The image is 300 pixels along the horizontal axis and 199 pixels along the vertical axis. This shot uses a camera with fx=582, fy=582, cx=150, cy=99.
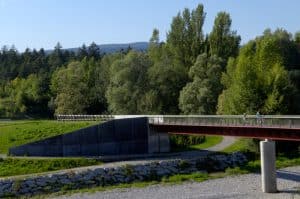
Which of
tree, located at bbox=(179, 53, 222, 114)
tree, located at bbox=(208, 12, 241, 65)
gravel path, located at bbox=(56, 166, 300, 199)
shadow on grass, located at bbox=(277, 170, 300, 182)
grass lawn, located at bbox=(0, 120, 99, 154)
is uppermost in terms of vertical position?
tree, located at bbox=(208, 12, 241, 65)

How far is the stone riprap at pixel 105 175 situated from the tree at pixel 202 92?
24261mm

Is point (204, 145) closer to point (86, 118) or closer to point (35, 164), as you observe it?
point (86, 118)

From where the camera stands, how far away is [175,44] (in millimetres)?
98562

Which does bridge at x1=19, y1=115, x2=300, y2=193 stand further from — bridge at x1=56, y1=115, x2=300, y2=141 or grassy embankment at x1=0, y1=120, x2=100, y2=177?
grassy embankment at x1=0, y1=120, x2=100, y2=177

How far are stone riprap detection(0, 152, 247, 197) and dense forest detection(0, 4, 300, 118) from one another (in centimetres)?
1229

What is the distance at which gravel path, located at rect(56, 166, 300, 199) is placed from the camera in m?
39.4

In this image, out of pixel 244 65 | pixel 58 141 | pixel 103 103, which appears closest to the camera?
pixel 58 141

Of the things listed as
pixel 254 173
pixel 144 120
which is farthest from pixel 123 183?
pixel 144 120

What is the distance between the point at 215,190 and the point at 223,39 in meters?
56.3

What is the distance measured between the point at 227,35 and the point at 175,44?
29.3 ft

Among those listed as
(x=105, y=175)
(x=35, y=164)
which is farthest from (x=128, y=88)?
(x=105, y=175)

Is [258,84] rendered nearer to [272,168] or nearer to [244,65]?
[244,65]

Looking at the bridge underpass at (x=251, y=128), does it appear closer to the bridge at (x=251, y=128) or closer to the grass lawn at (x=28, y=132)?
the bridge at (x=251, y=128)

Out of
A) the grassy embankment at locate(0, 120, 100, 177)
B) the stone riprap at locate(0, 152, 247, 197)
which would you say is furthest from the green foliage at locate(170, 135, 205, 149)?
the stone riprap at locate(0, 152, 247, 197)
